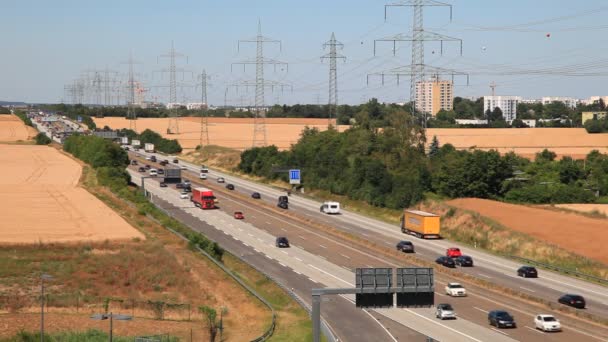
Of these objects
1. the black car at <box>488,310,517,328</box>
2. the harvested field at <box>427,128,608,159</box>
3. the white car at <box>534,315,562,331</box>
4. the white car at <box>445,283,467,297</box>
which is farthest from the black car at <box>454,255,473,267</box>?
the harvested field at <box>427,128,608,159</box>

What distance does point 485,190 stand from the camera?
91250mm

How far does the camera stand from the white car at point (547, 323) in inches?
1543

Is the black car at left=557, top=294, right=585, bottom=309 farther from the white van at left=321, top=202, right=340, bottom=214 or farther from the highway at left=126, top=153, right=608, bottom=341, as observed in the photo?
the white van at left=321, top=202, right=340, bottom=214

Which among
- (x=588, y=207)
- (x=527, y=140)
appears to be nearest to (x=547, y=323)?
(x=588, y=207)

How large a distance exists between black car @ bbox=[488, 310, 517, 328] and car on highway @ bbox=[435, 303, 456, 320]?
6.59 feet

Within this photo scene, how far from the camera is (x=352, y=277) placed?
53.1 metres

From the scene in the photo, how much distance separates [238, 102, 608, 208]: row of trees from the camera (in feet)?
298

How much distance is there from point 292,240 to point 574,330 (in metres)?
33.7

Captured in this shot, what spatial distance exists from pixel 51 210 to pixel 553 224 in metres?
46.1

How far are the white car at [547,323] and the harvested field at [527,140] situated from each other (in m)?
117

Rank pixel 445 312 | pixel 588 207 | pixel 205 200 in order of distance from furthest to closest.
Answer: pixel 205 200 < pixel 588 207 < pixel 445 312

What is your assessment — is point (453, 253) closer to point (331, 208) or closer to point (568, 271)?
point (568, 271)

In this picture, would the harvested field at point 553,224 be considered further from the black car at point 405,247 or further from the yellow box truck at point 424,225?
the black car at point 405,247

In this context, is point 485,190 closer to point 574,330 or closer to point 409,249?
point 409,249
